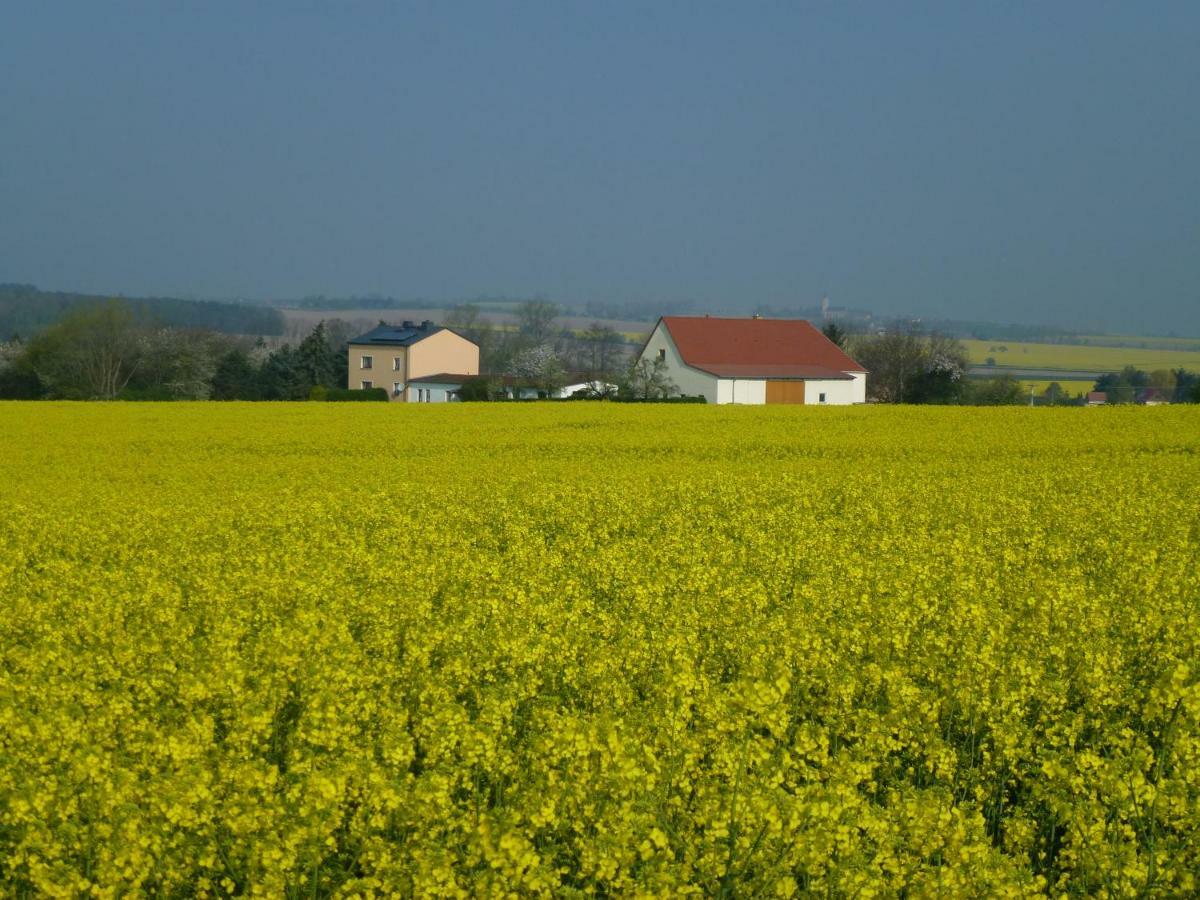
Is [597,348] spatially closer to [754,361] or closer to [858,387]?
[754,361]

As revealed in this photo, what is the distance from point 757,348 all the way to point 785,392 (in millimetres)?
7495

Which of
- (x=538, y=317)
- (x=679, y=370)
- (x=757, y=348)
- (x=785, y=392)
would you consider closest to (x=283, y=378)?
(x=679, y=370)

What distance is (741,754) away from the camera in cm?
607

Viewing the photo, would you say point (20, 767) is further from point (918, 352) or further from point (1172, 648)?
point (918, 352)

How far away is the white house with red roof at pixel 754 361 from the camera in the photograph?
65.8 metres

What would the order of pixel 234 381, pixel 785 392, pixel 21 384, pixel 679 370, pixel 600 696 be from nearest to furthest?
pixel 600 696, pixel 785 392, pixel 679 370, pixel 21 384, pixel 234 381

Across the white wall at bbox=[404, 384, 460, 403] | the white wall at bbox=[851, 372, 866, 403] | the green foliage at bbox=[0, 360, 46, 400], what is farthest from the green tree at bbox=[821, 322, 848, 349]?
the green foliage at bbox=[0, 360, 46, 400]

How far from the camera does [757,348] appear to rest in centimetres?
7312

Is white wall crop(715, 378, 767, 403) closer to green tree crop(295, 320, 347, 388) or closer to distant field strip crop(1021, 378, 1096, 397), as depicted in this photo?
distant field strip crop(1021, 378, 1096, 397)

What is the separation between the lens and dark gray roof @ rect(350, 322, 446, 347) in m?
97.7

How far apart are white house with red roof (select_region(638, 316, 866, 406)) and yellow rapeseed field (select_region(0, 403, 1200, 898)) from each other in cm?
4839

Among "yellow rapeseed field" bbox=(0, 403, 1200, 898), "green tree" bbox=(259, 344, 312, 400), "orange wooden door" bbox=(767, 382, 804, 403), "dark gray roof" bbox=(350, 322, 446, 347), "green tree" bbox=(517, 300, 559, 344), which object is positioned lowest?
"yellow rapeseed field" bbox=(0, 403, 1200, 898)

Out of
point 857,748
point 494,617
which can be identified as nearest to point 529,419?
point 494,617

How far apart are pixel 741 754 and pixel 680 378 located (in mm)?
63980
